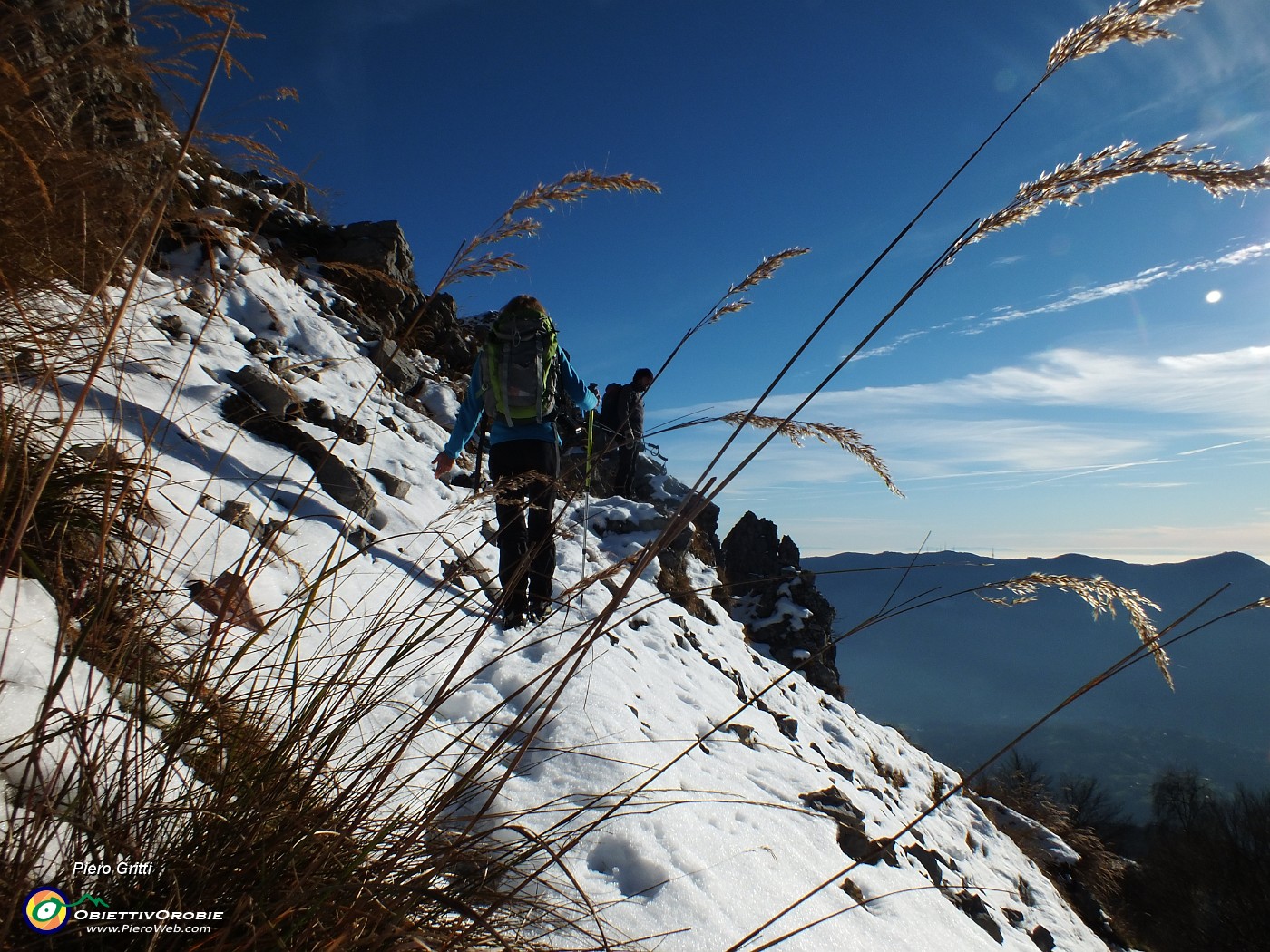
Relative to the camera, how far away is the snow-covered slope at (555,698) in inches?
55.5

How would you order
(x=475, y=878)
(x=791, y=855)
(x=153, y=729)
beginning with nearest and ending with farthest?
(x=475, y=878) → (x=153, y=729) → (x=791, y=855)

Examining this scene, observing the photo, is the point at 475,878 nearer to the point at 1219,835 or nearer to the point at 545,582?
the point at 545,582

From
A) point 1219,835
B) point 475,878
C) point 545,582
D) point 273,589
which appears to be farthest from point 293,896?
point 1219,835

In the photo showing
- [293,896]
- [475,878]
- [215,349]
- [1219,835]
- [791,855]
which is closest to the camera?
[293,896]

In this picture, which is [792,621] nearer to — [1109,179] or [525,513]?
[525,513]

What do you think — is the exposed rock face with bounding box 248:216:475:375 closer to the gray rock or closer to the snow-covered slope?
the snow-covered slope

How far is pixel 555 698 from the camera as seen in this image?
98 centimetres

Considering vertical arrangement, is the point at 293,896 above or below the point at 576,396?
below

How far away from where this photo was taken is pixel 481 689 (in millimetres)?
2826

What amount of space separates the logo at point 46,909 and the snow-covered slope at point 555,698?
5cm

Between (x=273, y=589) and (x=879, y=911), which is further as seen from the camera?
(x=273, y=589)

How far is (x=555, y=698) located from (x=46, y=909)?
2.41ft

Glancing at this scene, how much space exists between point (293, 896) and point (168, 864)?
0.66 ft

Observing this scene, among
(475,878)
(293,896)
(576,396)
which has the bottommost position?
(475,878)
